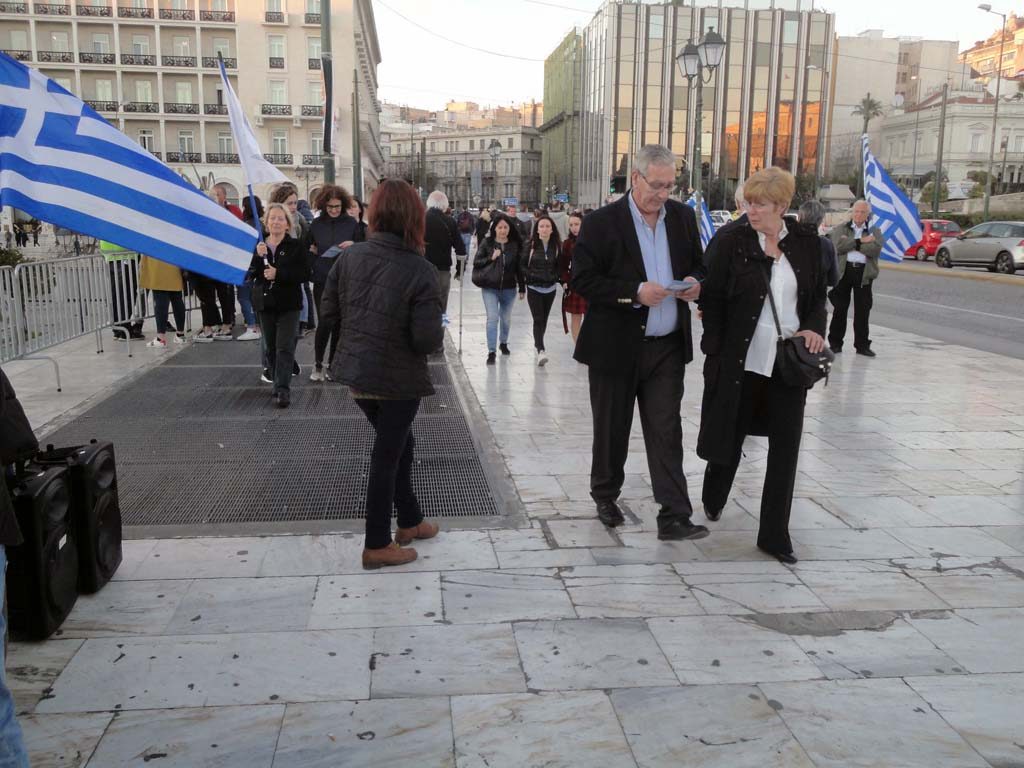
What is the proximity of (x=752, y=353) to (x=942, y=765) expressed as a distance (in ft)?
7.16

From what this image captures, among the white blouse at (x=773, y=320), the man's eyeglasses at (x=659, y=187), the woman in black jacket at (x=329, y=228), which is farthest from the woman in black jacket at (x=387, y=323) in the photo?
→ the woman in black jacket at (x=329, y=228)

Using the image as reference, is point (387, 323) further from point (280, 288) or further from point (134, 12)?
point (134, 12)

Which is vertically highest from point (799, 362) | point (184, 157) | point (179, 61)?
point (179, 61)

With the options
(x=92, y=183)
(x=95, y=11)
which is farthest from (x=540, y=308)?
(x=95, y=11)

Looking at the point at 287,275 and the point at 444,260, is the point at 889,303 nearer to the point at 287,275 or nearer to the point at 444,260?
the point at 444,260

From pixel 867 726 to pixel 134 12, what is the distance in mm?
73366

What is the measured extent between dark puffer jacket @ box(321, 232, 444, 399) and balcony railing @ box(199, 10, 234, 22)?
67807 mm

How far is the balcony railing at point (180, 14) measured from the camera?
2547 inches

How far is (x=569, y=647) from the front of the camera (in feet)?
11.9

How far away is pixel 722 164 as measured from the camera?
8388 cm

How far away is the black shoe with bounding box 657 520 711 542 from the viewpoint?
4.84 meters

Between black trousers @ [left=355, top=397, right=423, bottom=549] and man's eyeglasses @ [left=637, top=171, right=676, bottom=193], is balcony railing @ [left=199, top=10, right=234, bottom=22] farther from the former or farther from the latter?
black trousers @ [left=355, top=397, right=423, bottom=549]

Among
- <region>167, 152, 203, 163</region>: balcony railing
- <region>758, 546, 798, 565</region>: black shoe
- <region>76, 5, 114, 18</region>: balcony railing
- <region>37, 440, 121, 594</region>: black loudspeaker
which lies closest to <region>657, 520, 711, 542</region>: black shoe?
<region>758, 546, 798, 565</region>: black shoe

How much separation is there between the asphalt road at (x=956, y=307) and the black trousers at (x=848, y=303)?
2404mm
